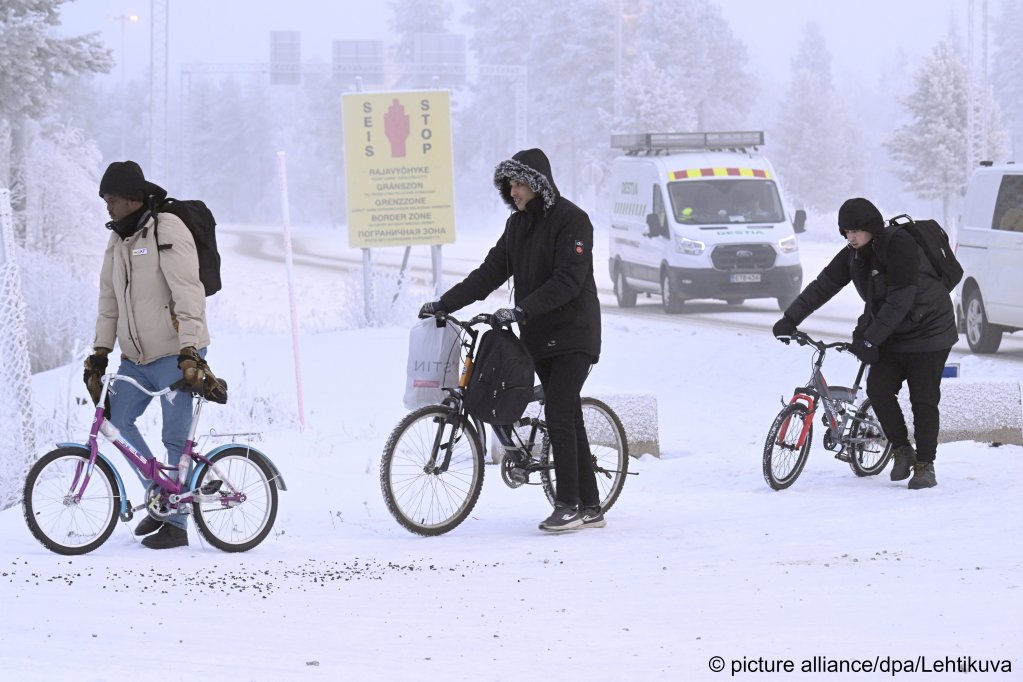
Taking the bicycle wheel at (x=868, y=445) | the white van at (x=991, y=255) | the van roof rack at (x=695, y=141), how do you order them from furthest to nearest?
the van roof rack at (x=695, y=141)
the white van at (x=991, y=255)
the bicycle wheel at (x=868, y=445)

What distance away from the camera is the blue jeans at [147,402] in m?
7.24

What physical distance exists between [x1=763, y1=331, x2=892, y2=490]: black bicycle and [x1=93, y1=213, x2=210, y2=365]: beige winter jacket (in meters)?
3.66

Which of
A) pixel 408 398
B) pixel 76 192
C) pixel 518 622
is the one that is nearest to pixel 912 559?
pixel 518 622

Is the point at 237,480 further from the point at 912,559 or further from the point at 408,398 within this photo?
the point at 912,559

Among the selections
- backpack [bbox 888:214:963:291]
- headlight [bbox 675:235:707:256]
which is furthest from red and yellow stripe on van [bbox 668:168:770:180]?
backpack [bbox 888:214:963:291]

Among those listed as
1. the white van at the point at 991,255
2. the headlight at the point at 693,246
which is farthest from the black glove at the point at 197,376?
the headlight at the point at 693,246

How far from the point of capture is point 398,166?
19.8 metres

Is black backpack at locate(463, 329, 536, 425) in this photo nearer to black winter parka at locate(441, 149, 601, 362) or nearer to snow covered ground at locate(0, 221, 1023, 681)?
black winter parka at locate(441, 149, 601, 362)

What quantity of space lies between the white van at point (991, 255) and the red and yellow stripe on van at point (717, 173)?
21.3ft

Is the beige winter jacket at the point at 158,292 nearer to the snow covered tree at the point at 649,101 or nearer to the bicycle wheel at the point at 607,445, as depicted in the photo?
the bicycle wheel at the point at 607,445

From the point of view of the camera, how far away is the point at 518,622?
229 inches

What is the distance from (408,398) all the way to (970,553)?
2.80m

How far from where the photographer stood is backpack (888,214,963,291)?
880 cm

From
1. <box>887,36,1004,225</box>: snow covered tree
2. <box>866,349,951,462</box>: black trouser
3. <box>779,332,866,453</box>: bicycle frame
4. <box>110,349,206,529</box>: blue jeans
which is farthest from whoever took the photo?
<box>887,36,1004,225</box>: snow covered tree
